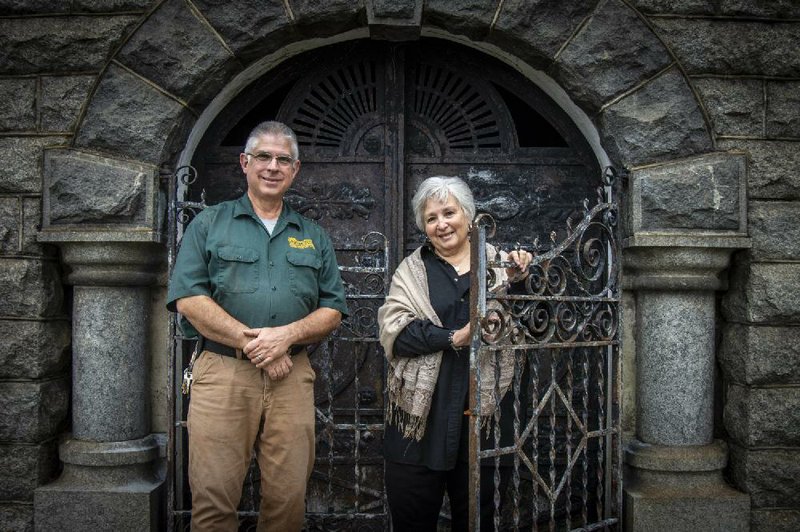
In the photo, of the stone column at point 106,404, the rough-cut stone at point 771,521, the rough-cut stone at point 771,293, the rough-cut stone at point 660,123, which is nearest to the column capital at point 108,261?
the stone column at point 106,404

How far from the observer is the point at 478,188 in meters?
4.13

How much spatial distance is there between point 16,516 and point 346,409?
1720mm

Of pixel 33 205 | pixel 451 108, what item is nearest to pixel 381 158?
pixel 451 108

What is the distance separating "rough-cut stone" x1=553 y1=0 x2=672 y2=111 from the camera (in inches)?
142

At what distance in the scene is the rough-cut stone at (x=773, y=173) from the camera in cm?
356

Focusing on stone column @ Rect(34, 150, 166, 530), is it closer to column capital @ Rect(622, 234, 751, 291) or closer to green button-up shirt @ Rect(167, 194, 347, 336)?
green button-up shirt @ Rect(167, 194, 347, 336)

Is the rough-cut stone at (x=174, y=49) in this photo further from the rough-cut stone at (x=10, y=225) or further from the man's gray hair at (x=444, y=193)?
the man's gray hair at (x=444, y=193)

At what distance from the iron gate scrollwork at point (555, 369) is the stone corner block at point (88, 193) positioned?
177 centimetres

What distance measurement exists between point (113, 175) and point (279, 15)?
3.78ft

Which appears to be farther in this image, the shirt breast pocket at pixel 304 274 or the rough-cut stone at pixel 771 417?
the rough-cut stone at pixel 771 417

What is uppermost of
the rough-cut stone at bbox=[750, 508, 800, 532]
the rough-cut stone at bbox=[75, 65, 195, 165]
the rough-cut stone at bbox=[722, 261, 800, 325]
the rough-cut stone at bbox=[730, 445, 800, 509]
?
the rough-cut stone at bbox=[75, 65, 195, 165]

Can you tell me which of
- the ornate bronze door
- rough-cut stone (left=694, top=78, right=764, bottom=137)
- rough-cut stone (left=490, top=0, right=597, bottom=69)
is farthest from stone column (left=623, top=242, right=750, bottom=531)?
rough-cut stone (left=490, top=0, right=597, bottom=69)

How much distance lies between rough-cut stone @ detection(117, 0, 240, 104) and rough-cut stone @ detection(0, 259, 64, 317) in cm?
110

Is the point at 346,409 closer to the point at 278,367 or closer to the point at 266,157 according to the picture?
the point at 278,367
